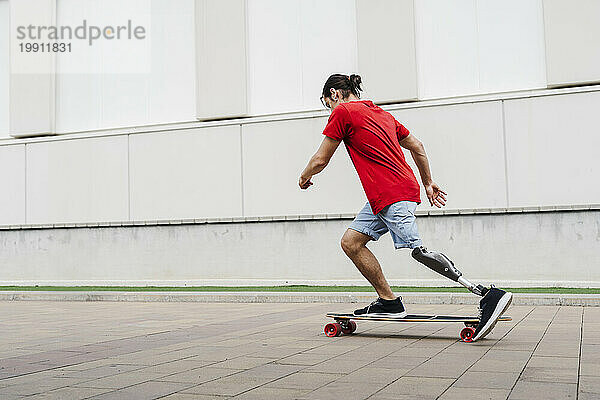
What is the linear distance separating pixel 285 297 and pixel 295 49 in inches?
258

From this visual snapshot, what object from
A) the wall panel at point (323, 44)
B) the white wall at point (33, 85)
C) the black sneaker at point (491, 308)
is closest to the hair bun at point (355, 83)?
the black sneaker at point (491, 308)

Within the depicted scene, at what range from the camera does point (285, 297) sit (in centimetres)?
1153

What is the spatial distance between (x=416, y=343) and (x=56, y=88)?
14.6 meters

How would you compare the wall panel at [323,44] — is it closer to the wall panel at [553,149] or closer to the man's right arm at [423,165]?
the wall panel at [553,149]

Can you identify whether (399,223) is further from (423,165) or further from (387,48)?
(387,48)

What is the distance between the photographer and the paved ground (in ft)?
12.8

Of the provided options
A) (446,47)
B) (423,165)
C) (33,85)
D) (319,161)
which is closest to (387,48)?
(446,47)

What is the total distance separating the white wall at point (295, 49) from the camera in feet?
50.6

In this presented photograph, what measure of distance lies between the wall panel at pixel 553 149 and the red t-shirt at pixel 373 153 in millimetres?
8405

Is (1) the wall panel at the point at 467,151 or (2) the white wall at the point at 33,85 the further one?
(2) the white wall at the point at 33,85

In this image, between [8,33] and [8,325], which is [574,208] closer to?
→ [8,325]

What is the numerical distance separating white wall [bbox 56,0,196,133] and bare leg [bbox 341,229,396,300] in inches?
435

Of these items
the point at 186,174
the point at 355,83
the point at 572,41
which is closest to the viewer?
the point at 355,83

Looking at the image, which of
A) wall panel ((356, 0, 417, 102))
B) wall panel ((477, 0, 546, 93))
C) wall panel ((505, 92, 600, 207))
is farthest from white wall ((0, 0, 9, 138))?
wall panel ((505, 92, 600, 207))
